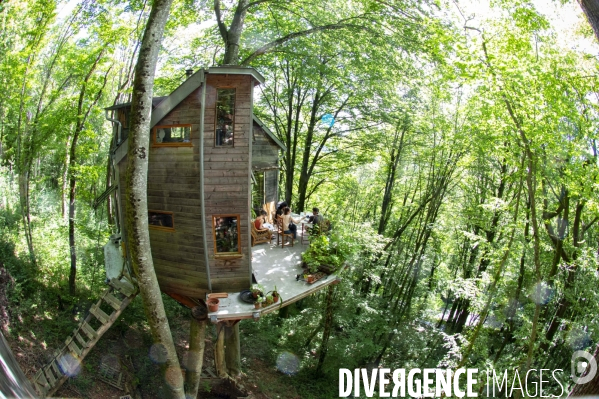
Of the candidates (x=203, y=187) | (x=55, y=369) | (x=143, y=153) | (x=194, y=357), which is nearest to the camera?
(x=143, y=153)

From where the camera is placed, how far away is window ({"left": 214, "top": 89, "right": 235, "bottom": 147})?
8.20 m

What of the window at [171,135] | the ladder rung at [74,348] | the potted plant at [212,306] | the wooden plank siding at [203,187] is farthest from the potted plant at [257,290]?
the ladder rung at [74,348]

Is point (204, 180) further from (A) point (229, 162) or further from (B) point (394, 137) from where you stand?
(B) point (394, 137)

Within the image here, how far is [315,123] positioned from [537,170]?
10.3m

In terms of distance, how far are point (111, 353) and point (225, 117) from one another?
26.0ft

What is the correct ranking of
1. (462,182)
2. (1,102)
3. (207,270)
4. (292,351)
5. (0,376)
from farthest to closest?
(462,182)
(292,351)
(1,102)
(207,270)
(0,376)

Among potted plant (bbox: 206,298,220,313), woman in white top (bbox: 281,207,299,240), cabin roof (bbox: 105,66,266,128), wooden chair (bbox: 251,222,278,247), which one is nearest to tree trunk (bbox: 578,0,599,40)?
cabin roof (bbox: 105,66,266,128)

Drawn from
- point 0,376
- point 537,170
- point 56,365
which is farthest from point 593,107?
point 56,365

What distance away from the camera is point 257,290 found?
28.1 feet

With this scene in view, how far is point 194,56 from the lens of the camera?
15.2 metres

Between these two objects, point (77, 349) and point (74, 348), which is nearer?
point (77, 349)

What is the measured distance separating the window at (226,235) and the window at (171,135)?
5.55 ft

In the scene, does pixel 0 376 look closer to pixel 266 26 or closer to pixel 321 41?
pixel 321 41

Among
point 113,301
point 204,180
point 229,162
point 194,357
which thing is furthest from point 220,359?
point 229,162
